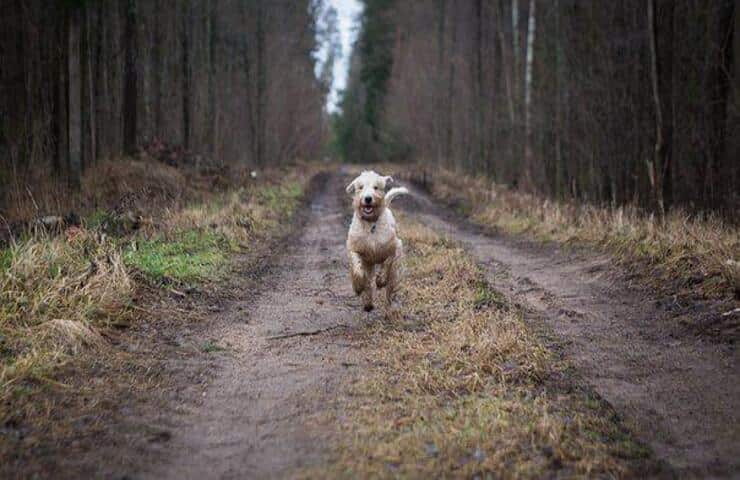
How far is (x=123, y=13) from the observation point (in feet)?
66.3

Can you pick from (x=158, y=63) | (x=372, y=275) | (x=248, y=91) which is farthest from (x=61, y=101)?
(x=248, y=91)

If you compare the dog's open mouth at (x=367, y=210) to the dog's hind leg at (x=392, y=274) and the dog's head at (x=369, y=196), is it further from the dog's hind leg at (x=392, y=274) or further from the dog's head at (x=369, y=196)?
the dog's hind leg at (x=392, y=274)

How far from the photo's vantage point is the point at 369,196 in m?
7.25

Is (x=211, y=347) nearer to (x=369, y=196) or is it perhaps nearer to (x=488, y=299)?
(x=369, y=196)

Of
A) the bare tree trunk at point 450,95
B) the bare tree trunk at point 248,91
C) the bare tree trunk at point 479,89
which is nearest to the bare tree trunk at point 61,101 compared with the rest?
the bare tree trunk at point 248,91

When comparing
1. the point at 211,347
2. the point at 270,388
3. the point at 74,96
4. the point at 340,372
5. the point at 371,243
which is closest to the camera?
the point at 270,388

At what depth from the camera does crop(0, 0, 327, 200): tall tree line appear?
15133 millimetres

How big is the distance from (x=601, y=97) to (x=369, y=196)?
41.0ft

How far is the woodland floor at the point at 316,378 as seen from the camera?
4.03 metres

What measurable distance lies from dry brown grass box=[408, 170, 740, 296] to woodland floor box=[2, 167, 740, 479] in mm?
588

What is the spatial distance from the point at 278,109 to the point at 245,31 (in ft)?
24.1

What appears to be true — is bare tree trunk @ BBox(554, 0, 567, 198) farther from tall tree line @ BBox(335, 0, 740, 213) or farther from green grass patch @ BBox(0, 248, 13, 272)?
green grass patch @ BBox(0, 248, 13, 272)

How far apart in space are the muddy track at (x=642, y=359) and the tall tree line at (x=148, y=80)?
36.0 ft

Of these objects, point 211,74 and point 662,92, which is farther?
point 211,74
